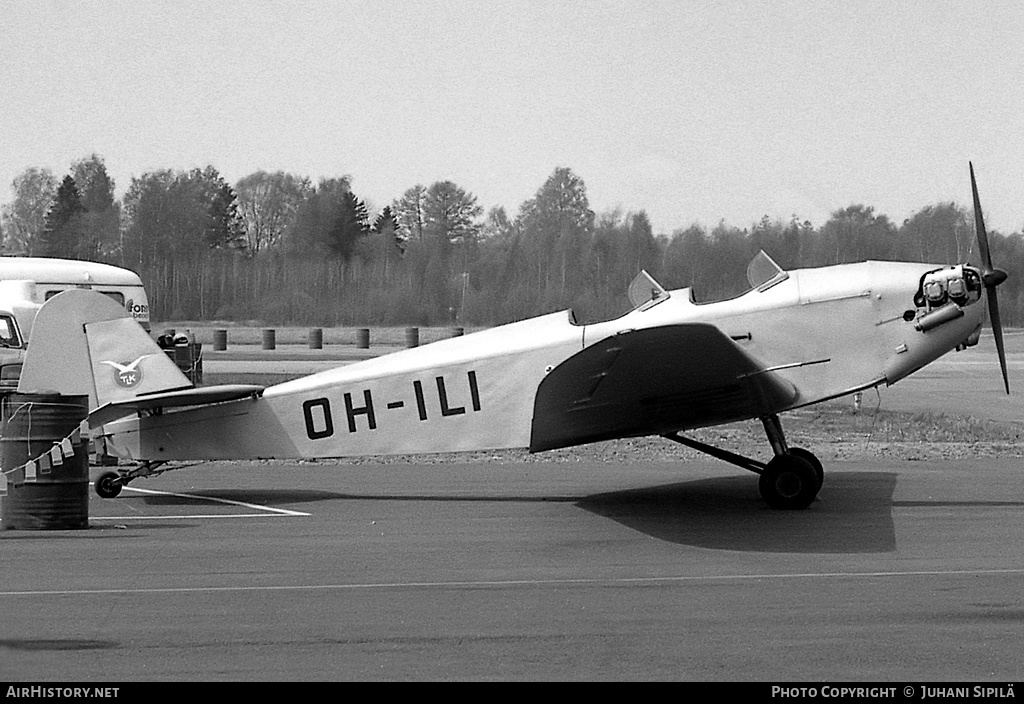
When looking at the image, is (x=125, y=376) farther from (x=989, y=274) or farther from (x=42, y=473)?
(x=989, y=274)

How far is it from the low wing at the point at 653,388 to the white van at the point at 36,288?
14.3 m

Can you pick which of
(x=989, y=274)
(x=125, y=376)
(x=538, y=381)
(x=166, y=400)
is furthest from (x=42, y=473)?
(x=989, y=274)

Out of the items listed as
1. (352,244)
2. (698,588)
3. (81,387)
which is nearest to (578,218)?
(352,244)

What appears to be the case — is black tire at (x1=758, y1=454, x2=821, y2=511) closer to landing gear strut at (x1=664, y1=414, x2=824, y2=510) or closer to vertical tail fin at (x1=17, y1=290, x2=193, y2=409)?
landing gear strut at (x1=664, y1=414, x2=824, y2=510)

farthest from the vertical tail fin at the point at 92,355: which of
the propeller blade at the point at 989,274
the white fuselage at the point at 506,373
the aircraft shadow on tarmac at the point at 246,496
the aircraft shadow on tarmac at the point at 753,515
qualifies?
the propeller blade at the point at 989,274

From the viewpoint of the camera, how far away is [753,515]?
35.5 ft

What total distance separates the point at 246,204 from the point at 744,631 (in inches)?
3250

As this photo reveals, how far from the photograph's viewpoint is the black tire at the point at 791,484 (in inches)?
435

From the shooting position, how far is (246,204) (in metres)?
85.4

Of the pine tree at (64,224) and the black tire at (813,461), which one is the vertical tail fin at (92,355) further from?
the pine tree at (64,224)

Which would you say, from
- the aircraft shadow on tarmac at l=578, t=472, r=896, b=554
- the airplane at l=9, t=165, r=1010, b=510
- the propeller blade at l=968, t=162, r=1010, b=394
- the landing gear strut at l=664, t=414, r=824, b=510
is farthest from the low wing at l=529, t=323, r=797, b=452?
the propeller blade at l=968, t=162, r=1010, b=394

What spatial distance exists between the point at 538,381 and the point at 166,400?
3714 mm
